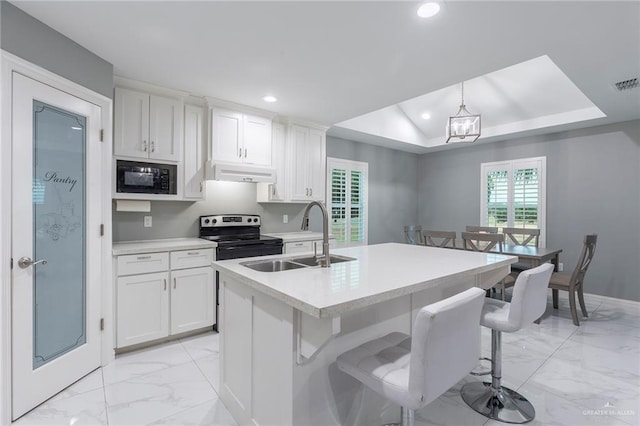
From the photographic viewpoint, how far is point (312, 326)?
1.36m

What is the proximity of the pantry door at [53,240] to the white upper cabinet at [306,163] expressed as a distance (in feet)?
7.24

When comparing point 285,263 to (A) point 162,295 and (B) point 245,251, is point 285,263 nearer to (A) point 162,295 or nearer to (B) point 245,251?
(B) point 245,251

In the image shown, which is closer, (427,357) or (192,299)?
(427,357)

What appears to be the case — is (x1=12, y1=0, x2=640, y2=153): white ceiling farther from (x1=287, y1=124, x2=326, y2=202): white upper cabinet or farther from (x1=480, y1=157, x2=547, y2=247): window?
(x1=480, y1=157, x2=547, y2=247): window

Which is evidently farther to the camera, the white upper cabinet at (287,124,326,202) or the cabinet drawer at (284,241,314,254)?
the white upper cabinet at (287,124,326,202)

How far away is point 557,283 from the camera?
3641 millimetres

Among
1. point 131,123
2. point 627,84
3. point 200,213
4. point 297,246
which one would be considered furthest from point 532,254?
point 131,123

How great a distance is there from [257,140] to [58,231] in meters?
2.19

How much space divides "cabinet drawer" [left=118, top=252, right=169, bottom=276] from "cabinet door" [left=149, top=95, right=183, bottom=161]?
0.99 m

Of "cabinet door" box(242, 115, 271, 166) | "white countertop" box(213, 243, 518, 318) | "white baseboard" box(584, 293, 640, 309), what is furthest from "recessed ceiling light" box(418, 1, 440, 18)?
"white baseboard" box(584, 293, 640, 309)

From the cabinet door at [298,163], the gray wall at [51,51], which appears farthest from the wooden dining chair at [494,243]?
the gray wall at [51,51]

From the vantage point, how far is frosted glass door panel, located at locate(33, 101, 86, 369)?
81.9 inches

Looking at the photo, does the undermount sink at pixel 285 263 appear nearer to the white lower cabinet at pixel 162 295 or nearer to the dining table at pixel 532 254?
the white lower cabinet at pixel 162 295

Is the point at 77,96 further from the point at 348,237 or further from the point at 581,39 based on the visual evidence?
the point at 348,237
